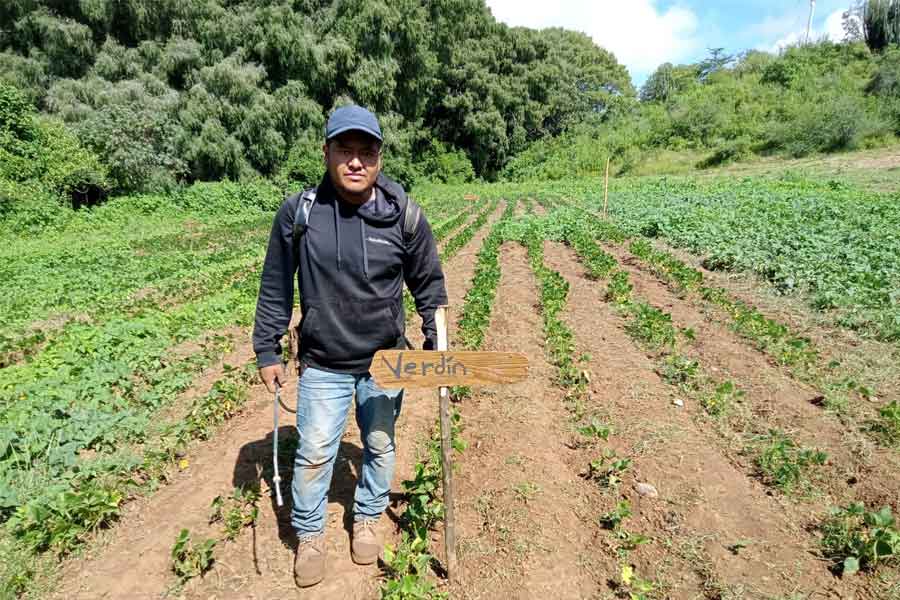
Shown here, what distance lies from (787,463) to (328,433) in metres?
3.19

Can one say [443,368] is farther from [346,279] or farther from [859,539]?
[859,539]

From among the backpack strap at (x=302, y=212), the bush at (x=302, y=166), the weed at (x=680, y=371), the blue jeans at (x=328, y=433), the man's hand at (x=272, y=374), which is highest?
the bush at (x=302, y=166)

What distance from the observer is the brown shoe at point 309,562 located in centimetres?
275

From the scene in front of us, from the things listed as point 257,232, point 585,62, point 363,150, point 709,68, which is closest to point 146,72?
point 257,232

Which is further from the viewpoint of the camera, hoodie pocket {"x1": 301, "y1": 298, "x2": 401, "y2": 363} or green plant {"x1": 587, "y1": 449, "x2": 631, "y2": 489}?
green plant {"x1": 587, "y1": 449, "x2": 631, "y2": 489}

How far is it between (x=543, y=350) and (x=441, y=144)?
3900 cm

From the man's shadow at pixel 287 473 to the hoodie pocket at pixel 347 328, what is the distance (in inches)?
53.7

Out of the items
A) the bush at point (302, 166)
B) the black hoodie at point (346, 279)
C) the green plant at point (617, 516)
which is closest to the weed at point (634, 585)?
the green plant at point (617, 516)

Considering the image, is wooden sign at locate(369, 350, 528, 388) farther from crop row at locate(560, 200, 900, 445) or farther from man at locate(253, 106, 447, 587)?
crop row at locate(560, 200, 900, 445)

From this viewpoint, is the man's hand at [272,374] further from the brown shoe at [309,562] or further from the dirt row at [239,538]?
the dirt row at [239,538]

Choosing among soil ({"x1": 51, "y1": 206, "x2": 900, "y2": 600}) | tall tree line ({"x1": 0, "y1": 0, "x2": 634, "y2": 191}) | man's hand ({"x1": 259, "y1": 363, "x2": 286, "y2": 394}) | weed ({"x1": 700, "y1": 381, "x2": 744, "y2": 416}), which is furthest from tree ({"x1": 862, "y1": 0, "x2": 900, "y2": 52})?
man's hand ({"x1": 259, "y1": 363, "x2": 286, "y2": 394})

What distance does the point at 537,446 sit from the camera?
4086 mm

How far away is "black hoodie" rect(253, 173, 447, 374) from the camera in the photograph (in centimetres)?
249

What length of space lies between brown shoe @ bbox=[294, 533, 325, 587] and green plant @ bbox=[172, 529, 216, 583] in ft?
1.65
